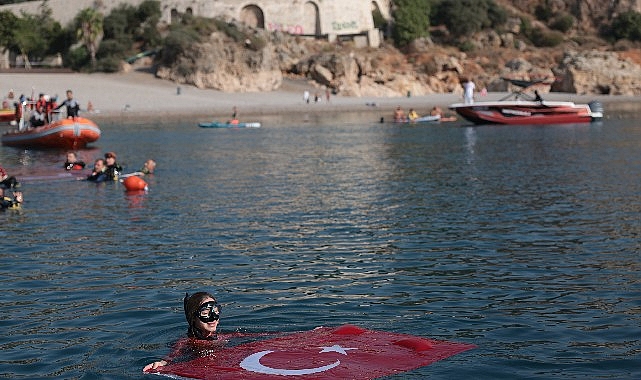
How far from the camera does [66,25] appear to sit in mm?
95312

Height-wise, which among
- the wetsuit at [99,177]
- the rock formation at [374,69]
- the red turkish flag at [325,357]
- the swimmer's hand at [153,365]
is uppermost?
the rock formation at [374,69]

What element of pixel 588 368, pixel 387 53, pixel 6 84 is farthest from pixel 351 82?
pixel 588 368

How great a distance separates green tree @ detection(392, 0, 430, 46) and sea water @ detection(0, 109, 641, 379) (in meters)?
79.5

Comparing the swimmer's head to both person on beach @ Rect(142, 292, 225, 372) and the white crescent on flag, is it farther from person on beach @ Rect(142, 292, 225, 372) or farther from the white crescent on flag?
the white crescent on flag

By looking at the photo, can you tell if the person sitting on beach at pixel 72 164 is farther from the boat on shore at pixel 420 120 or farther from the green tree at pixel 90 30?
the green tree at pixel 90 30

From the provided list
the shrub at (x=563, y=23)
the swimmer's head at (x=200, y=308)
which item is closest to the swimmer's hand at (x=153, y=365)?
the swimmer's head at (x=200, y=308)

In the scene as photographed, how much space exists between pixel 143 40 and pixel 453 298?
8259cm

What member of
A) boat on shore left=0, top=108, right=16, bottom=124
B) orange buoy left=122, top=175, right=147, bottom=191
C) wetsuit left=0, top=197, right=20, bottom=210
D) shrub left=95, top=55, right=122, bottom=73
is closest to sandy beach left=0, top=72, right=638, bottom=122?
shrub left=95, top=55, right=122, bottom=73

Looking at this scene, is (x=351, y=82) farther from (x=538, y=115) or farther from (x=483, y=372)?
(x=483, y=372)

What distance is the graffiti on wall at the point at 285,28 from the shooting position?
4117 inches

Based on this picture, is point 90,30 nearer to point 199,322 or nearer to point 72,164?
point 72,164

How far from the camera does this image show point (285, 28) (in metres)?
106

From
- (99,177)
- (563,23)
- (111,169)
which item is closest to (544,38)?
(563,23)

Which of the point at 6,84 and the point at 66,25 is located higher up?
the point at 66,25
